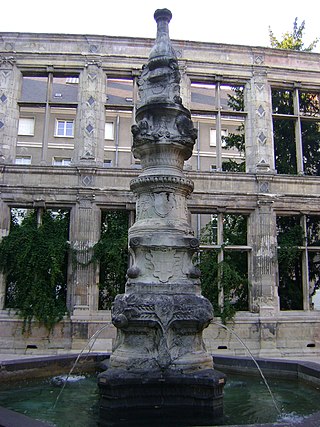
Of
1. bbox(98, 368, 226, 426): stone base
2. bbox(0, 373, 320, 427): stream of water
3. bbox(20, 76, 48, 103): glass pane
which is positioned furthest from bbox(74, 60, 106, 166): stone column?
bbox(98, 368, 226, 426): stone base

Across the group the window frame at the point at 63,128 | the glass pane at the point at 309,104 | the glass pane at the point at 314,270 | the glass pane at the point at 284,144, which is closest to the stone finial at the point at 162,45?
the glass pane at the point at 284,144

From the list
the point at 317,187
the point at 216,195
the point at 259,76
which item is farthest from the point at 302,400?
the point at 259,76

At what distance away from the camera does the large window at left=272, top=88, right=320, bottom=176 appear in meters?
16.3

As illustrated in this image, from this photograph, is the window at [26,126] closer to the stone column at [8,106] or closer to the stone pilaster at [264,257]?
the stone column at [8,106]

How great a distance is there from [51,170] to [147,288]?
29.1ft

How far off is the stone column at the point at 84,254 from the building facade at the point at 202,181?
0.10 feet

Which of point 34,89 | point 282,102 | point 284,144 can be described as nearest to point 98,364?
point 284,144

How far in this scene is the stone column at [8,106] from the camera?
46.4 ft

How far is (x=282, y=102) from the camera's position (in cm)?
1705

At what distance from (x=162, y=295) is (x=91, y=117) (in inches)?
385

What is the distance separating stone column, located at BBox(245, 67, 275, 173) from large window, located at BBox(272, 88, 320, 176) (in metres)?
0.96

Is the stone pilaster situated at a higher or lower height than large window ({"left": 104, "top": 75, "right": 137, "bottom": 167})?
lower

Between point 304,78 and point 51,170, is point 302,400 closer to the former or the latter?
point 51,170

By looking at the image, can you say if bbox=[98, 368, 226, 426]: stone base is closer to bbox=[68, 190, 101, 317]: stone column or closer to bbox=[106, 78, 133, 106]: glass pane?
bbox=[68, 190, 101, 317]: stone column
